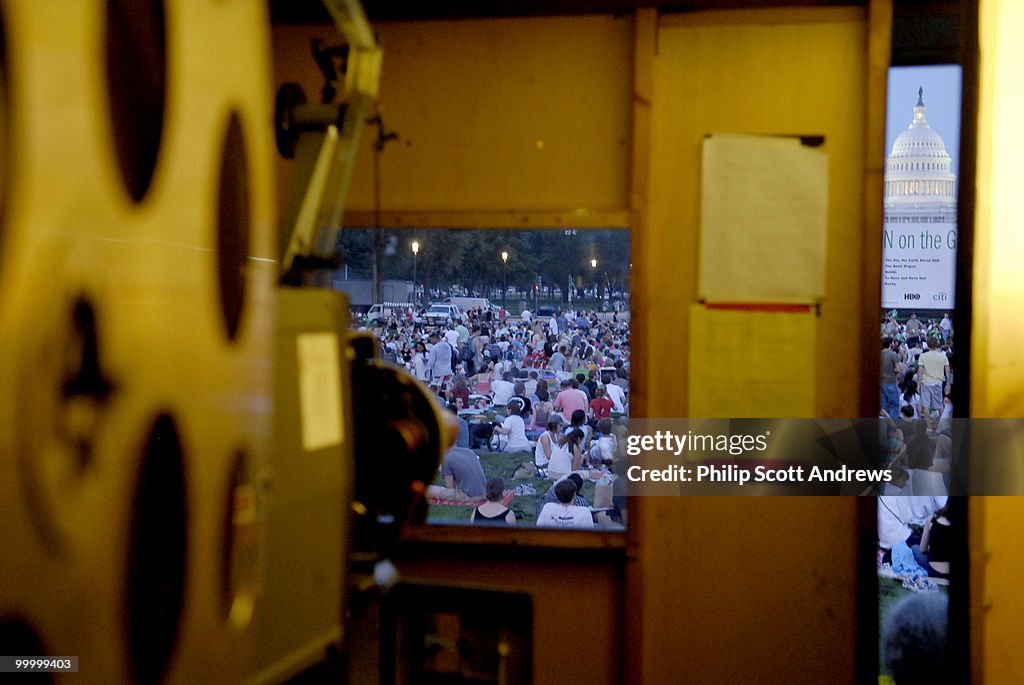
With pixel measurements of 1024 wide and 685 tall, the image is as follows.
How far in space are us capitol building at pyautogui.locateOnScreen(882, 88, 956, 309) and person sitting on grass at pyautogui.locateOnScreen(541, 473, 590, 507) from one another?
1139 millimetres

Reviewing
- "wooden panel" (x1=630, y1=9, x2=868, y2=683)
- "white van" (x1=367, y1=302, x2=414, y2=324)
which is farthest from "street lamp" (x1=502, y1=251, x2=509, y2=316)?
"wooden panel" (x1=630, y1=9, x2=868, y2=683)

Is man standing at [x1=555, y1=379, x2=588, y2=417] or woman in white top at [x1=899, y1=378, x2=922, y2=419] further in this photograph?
woman in white top at [x1=899, y1=378, x2=922, y2=419]

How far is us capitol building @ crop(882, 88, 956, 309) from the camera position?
9.16 feet

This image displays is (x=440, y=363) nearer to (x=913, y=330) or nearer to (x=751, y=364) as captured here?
(x=751, y=364)

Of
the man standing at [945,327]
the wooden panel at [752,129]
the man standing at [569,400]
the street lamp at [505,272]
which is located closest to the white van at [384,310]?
the street lamp at [505,272]

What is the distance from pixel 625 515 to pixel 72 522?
229cm

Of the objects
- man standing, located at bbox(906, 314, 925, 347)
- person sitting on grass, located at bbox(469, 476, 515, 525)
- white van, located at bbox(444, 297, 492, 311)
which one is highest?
white van, located at bbox(444, 297, 492, 311)

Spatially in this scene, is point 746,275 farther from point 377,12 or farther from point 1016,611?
point 377,12

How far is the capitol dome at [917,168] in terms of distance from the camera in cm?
277

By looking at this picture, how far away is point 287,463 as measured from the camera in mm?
1452

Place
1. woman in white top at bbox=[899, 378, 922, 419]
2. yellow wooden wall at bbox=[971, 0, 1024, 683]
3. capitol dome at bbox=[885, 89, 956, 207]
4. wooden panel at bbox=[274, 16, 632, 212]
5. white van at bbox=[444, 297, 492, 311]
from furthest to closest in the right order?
woman in white top at bbox=[899, 378, 922, 419], white van at bbox=[444, 297, 492, 311], wooden panel at bbox=[274, 16, 632, 212], capitol dome at bbox=[885, 89, 956, 207], yellow wooden wall at bbox=[971, 0, 1024, 683]

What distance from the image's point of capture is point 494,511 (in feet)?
9.62

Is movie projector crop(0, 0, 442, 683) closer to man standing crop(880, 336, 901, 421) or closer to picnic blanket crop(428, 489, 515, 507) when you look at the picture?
picnic blanket crop(428, 489, 515, 507)

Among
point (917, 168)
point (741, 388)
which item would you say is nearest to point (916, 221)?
point (917, 168)
